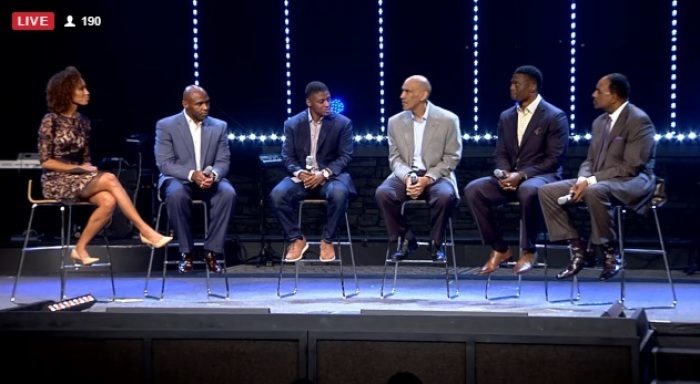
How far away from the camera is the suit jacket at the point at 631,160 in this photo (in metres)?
5.73

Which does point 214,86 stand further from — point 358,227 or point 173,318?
point 173,318

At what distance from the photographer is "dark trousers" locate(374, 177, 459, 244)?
6270mm

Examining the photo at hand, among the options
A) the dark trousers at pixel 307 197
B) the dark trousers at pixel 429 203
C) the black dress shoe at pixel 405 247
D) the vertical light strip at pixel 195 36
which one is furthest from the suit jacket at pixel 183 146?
the vertical light strip at pixel 195 36

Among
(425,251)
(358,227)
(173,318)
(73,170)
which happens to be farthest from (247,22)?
(173,318)

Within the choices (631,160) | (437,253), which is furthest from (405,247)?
(631,160)

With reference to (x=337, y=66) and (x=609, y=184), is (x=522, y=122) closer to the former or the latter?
(x=609, y=184)

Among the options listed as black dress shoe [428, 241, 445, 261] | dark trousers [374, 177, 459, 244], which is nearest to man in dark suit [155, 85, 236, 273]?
dark trousers [374, 177, 459, 244]

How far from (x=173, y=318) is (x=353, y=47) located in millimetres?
5032

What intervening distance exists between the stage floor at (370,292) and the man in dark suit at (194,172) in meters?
0.37

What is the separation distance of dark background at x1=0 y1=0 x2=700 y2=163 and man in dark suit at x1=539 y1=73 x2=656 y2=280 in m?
2.59

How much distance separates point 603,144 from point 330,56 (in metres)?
3.48

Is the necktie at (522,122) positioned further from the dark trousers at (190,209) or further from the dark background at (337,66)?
the dark background at (337,66)

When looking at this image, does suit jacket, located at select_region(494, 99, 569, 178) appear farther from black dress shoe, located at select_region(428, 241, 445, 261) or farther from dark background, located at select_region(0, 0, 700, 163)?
dark background, located at select_region(0, 0, 700, 163)

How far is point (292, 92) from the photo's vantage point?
894 centimetres
